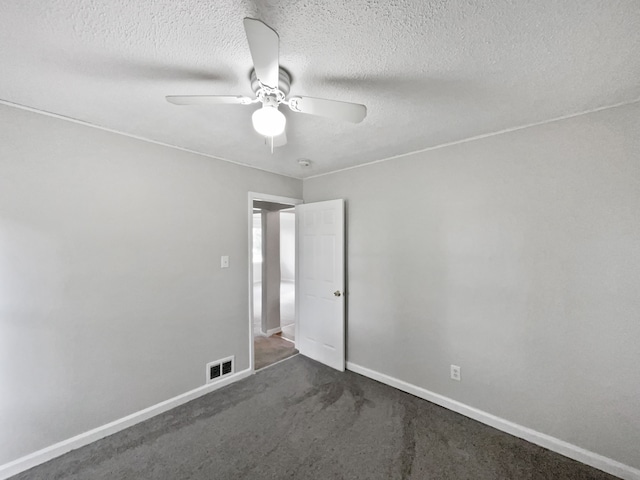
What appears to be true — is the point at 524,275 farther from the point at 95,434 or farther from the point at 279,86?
the point at 95,434

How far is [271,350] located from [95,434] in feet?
6.28

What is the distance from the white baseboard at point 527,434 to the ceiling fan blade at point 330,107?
2.45m

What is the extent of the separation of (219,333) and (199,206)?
1.29 meters

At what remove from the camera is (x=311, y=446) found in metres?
1.90

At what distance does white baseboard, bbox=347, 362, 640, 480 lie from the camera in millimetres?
1633

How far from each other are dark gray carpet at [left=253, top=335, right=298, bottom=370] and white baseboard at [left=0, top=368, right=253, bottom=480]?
636 mm

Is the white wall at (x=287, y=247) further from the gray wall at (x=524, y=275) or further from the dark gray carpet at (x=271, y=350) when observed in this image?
the gray wall at (x=524, y=275)

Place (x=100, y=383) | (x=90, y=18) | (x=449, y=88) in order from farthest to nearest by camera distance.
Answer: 1. (x=100, y=383)
2. (x=449, y=88)
3. (x=90, y=18)

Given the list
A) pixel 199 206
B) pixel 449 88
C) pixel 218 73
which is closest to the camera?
pixel 218 73

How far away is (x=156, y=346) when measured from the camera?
2246 millimetres

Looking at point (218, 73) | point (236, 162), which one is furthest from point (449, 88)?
point (236, 162)

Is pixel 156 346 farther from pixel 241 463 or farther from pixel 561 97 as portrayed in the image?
pixel 561 97

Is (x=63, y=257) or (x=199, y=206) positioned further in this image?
(x=199, y=206)

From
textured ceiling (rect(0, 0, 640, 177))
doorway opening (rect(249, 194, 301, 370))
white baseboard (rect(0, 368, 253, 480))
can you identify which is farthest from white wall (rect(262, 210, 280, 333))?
textured ceiling (rect(0, 0, 640, 177))
